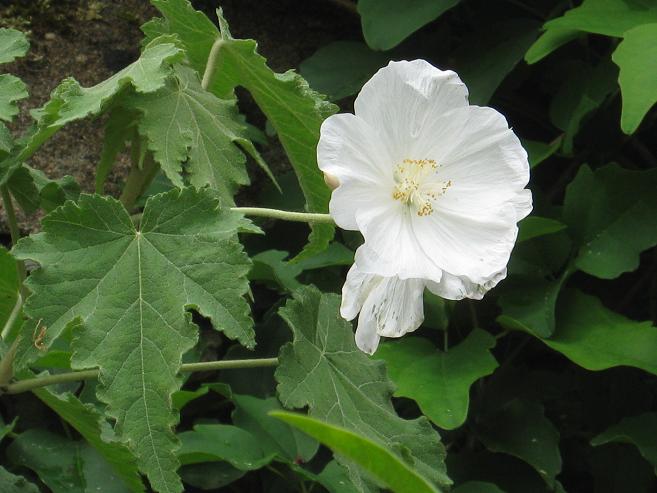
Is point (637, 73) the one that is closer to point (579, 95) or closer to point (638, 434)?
point (579, 95)

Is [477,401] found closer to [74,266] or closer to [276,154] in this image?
[276,154]

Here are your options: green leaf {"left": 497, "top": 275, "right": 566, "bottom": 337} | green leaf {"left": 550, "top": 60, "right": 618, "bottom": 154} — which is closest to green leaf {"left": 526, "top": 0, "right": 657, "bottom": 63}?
green leaf {"left": 550, "top": 60, "right": 618, "bottom": 154}

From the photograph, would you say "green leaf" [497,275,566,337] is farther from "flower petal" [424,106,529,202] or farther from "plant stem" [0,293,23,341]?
"plant stem" [0,293,23,341]

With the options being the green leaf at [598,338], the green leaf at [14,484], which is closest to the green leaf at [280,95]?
the green leaf at [14,484]

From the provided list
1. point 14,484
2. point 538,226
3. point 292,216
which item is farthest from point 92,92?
point 538,226

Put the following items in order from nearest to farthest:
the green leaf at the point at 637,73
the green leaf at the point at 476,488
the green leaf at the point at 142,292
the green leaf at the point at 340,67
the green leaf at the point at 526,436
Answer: the green leaf at the point at 142,292 < the green leaf at the point at 637,73 < the green leaf at the point at 476,488 < the green leaf at the point at 526,436 < the green leaf at the point at 340,67

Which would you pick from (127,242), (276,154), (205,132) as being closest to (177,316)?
(127,242)

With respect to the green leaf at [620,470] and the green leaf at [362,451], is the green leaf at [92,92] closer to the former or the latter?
the green leaf at [362,451]
